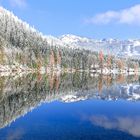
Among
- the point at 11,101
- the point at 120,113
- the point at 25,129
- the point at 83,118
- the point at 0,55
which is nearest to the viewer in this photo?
the point at 25,129

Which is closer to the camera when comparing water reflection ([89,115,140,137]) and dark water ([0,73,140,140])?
dark water ([0,73,140,140])

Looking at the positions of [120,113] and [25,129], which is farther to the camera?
[120,113]

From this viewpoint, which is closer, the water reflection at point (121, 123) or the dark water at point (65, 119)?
the dark water at point (65, 119)

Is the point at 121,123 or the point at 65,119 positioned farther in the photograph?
the point at 65,119

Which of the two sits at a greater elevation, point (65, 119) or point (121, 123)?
point (65, 119)

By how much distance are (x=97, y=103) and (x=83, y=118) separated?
71.4 ft

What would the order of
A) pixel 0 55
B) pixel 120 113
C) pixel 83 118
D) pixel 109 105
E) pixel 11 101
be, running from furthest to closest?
pixel 0 55 → pixel 109 105 → pixel 11 101 → pixel 120 113 → pixel 83 118

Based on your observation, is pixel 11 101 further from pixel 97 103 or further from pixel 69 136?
pixel 69 136

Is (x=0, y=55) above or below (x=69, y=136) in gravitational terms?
above

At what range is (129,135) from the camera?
137 ft

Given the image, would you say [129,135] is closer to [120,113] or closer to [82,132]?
[82,132]

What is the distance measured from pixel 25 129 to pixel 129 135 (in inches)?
414

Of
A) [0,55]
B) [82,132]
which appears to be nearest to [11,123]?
[82,132]

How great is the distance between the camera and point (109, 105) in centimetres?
7200
